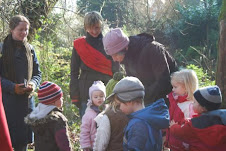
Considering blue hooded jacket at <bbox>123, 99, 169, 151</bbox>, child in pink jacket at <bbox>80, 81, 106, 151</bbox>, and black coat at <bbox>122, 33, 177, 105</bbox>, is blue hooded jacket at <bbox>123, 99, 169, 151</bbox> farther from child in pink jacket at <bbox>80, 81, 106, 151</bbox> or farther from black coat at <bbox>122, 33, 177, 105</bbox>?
child in pink jacket at <bbox>80, 81, 106, 151</bbox>

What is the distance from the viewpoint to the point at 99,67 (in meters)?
4.79

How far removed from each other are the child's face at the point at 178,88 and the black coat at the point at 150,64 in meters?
0.07

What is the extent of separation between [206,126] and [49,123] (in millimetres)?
1449

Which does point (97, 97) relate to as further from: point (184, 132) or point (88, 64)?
point (184, 132)

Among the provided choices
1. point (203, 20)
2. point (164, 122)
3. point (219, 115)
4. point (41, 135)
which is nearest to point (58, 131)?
point (41, 135)

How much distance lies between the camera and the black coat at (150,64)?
3619 mm

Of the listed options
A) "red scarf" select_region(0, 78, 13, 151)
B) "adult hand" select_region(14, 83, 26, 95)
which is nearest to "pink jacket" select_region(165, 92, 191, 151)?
"adult hand" select_region(14, 83, 26, 95)

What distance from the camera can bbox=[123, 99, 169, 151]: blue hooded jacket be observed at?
2.65m

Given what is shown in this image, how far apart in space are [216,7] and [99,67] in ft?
55.8

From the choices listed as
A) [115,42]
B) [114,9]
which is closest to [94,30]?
[115,42]

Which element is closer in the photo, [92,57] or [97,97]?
[97,97]

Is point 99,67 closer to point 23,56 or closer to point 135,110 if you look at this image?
point 23,56

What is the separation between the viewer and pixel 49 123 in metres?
3.31

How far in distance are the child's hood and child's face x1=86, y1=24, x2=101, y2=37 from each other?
207 centimetres
